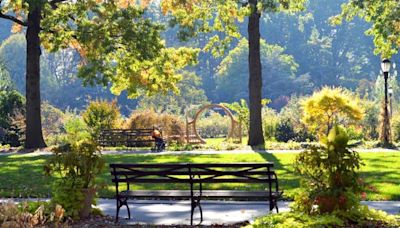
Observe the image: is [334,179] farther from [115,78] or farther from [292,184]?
[115,78]

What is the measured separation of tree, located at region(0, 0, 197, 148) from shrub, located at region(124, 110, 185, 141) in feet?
8.12

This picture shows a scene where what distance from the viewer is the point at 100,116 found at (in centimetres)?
2875

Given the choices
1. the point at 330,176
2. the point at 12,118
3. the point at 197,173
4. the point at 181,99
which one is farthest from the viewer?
the point at 181,99

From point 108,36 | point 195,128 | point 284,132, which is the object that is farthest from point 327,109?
point 108,36

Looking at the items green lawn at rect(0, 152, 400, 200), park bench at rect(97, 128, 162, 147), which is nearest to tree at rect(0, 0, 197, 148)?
park bench at rect(97, 128, 162, 147)

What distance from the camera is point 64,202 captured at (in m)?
8.05

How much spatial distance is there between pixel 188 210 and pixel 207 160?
819 centimetres

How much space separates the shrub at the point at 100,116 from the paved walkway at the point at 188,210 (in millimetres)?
18744

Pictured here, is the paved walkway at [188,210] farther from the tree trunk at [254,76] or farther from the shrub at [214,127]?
the shrub at [214,127]

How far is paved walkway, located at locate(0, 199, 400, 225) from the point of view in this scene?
8102 mm

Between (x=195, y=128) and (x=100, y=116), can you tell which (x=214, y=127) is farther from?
(x=100, y=116)

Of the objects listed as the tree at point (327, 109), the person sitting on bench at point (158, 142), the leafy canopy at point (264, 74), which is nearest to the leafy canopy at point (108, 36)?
the person sitting on bench at point (158, 142)

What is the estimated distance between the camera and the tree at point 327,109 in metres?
25.7

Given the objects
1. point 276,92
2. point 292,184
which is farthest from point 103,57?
point 276,92
